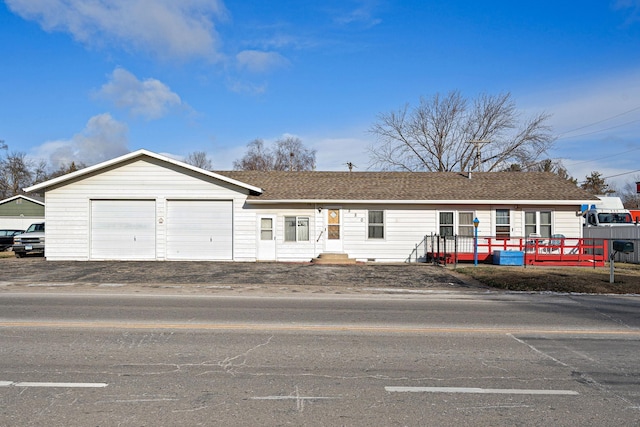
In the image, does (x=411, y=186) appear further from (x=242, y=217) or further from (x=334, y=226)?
(x=242, y=217)

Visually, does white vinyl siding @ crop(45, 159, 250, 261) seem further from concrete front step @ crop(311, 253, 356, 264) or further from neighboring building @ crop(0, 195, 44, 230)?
neighboring building @ crop(0, 195, 44, 230)

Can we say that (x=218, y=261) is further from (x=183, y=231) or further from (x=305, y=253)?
(x=305, y=253)

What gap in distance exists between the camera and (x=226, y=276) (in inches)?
651

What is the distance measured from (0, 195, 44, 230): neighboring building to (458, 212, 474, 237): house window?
133 ft

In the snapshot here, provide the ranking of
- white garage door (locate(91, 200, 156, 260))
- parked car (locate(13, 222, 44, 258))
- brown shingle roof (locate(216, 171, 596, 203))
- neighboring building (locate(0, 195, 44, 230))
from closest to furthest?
1. white garage door (locate(91, 200, 156, 260))
2. brown shingle roof (locate(216, 171, 596, 203))
3. parked car (locate(13, 222, 44, 258))
4. neighboring building (locate(0, 195, 44, 230))

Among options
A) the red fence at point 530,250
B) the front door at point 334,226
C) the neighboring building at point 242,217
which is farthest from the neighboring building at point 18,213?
the red fence at point 530,250

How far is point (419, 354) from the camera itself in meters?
6.72

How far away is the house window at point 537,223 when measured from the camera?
74.3 feet

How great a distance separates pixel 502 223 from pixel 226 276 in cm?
1285

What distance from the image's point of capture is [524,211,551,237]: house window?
74.3 ft

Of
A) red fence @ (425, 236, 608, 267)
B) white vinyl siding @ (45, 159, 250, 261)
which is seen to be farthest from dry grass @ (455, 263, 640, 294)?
white vinyl siding @ (45, 159, 250, 261)

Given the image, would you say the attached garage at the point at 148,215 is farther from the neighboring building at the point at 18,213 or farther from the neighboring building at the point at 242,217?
the neighboring building at the point at 18,213

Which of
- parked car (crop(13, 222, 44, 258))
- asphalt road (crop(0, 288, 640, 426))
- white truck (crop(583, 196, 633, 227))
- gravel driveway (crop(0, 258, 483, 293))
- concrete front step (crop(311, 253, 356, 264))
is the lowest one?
asphalt road (crop(0, 288, 640, 426))

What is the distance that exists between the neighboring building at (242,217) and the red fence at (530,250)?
0.54 meters
